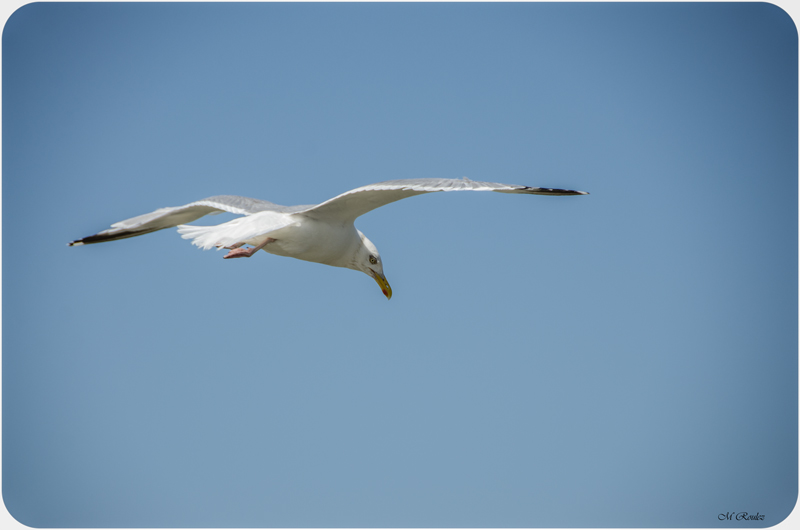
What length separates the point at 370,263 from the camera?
562 centimetres

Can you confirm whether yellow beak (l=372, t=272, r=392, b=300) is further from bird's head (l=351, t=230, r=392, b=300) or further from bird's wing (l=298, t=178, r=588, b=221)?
bird's wing (l=298, t=178, r=588, b=221)

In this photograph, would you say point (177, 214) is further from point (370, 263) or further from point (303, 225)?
point (370, 263)

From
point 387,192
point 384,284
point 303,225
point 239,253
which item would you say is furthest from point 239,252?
point 384,284

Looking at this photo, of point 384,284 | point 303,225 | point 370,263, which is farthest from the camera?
point 384,284

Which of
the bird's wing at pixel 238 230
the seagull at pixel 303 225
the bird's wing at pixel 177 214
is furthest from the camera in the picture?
the bird's wing at pixel 177 214

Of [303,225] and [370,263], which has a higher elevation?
[303,225]

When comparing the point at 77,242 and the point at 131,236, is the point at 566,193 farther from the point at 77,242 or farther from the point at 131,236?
the point at 77,242

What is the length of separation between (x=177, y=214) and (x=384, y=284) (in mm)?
1644

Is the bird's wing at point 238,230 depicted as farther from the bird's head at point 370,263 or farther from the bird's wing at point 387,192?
the bird's head at point 370,263

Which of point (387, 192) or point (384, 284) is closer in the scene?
point (387, 192)

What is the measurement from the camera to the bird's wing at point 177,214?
5082mm

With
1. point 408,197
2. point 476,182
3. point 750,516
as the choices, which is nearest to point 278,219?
point 408,197

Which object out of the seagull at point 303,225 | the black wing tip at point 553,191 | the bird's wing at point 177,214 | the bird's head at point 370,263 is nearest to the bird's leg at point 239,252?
the seagull at point 303,225

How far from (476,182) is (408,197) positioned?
2.51ft
